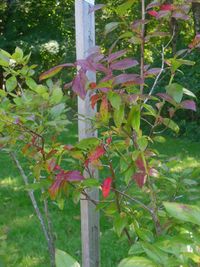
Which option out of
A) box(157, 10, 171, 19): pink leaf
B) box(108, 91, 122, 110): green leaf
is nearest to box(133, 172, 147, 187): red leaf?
box(108, 91, 122, 110): green leaf

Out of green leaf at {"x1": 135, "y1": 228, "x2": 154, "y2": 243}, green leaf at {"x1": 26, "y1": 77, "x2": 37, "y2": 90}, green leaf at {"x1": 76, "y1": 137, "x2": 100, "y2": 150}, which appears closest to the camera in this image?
green leaf at {"x1": 135, "y1": 228, "x2": 154, "y2": 243}

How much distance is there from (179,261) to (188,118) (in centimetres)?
935

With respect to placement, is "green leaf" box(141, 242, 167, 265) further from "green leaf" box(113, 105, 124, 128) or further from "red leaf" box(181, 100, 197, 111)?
"red leaf" box(181, 100, 197, 111)

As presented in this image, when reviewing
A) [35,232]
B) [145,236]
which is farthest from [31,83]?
[35,232]

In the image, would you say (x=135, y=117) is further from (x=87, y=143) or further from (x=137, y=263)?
(x=137, y=263)

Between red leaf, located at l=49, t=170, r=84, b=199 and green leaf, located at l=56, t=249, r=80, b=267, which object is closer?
green leaf, located at l=56, t=249, r=80, b=267

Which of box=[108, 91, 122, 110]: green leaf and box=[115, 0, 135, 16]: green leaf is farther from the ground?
box=[115, 0, 135, 16]: green leaf

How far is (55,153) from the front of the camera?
1893 millimetres

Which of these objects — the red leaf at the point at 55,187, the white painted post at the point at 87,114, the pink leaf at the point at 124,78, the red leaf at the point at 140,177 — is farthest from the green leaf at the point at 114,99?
the white painted post at the point at 87,114

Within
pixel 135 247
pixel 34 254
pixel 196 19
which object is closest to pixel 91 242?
pixel 135 247

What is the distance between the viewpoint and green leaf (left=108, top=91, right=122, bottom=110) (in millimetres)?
1488

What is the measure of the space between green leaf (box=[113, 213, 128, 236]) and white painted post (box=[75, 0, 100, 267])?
332mm

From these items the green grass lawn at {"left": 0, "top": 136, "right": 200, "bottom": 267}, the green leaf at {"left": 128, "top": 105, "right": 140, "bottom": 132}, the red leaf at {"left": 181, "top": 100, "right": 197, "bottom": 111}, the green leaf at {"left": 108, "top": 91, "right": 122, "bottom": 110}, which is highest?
the green leaf at {"left": 108, "top": 91, "right": 122, "bottom": 110}

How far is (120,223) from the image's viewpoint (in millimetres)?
1686
